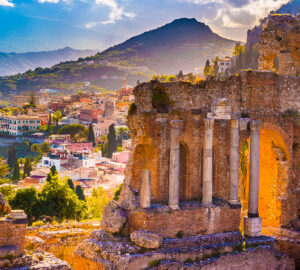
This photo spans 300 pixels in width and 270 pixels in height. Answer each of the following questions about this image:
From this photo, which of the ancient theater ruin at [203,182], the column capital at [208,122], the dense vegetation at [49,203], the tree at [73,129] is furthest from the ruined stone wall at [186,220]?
the tree at [73,129]

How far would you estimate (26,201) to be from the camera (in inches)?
1080

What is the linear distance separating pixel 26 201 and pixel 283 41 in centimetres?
1651

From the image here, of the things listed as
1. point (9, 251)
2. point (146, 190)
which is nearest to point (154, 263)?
point (146, 190)

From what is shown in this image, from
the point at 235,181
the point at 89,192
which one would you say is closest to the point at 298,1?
the point at 89,192

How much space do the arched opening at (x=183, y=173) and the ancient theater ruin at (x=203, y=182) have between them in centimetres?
4

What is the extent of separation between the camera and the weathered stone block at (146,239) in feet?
49.9

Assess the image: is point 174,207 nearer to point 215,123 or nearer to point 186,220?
point 186,220

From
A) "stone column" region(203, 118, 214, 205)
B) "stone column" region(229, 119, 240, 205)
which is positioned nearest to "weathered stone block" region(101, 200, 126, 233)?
"stone column" region(203, 118, 214, 205)

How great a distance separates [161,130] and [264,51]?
7933 millimetres

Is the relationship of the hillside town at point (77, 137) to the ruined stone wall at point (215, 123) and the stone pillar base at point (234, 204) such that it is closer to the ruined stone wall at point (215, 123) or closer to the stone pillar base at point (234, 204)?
the ruined stone wall at point (215, 123)

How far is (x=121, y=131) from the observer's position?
106 metres

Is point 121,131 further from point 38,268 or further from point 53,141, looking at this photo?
point 38,268

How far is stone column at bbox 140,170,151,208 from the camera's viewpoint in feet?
51.9

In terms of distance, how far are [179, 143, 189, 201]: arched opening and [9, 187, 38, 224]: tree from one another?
12.1 metres
